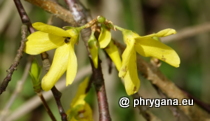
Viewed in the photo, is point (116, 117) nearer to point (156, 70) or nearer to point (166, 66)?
point (166, 66)

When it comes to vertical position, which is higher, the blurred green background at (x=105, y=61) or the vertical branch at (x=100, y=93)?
the blurred green background at (x=105, y=61)

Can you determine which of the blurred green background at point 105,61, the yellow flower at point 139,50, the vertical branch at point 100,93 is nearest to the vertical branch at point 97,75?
the vertical branch at point 100,93

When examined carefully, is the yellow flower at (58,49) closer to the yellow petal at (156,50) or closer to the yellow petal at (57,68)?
the yellow petal at (57,68)

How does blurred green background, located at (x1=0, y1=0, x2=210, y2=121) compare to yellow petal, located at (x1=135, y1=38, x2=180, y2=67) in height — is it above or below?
above

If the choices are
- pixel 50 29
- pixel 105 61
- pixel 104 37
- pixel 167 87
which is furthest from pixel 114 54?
pixel 105 61

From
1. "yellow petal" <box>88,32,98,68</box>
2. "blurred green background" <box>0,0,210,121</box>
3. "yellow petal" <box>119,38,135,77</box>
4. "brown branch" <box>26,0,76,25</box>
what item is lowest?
"yellow petal" <box>119,38,135,77</box>

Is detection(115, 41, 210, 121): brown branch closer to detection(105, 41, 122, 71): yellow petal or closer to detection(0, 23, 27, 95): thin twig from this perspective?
detection(105, 41, 122, 71): yellow petal

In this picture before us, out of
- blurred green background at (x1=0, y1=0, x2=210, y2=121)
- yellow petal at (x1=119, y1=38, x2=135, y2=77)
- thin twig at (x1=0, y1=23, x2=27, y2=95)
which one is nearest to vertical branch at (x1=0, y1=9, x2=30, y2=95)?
thin twig at (x1=0, y1=23, x2=27, y2=95)
